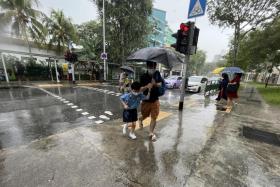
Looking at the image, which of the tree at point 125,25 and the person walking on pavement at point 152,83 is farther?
the tree at point 125,25

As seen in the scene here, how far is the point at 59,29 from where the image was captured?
60.3 ft

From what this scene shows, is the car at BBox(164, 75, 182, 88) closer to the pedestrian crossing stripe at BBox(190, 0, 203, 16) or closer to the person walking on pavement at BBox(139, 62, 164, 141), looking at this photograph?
the pedestrian crossing stripe at BBox(190, 0, 203, 16)

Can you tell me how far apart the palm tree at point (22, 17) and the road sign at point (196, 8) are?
16763 mm

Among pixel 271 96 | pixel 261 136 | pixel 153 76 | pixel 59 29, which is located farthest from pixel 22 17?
pixel 271 96

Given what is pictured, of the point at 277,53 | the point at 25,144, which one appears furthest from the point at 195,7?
the point at 277,53

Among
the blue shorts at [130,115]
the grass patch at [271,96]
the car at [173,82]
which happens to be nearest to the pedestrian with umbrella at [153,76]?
the blue shorts at [130,115]

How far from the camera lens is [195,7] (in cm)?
502

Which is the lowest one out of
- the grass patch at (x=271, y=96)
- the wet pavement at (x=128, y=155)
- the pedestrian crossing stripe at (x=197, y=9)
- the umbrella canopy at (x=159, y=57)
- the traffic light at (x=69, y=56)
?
the wet pavement at (x=128, y=155)

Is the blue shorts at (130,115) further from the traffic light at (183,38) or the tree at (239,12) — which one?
the tree at (239,12)

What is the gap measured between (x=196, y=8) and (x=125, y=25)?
13661 mm

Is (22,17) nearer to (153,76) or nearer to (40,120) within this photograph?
(40,120)

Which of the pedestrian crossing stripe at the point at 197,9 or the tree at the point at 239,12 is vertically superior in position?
the tree at the point at 239,12

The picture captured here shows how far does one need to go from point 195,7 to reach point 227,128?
13.7 feet

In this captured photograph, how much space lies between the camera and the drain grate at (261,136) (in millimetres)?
3805
